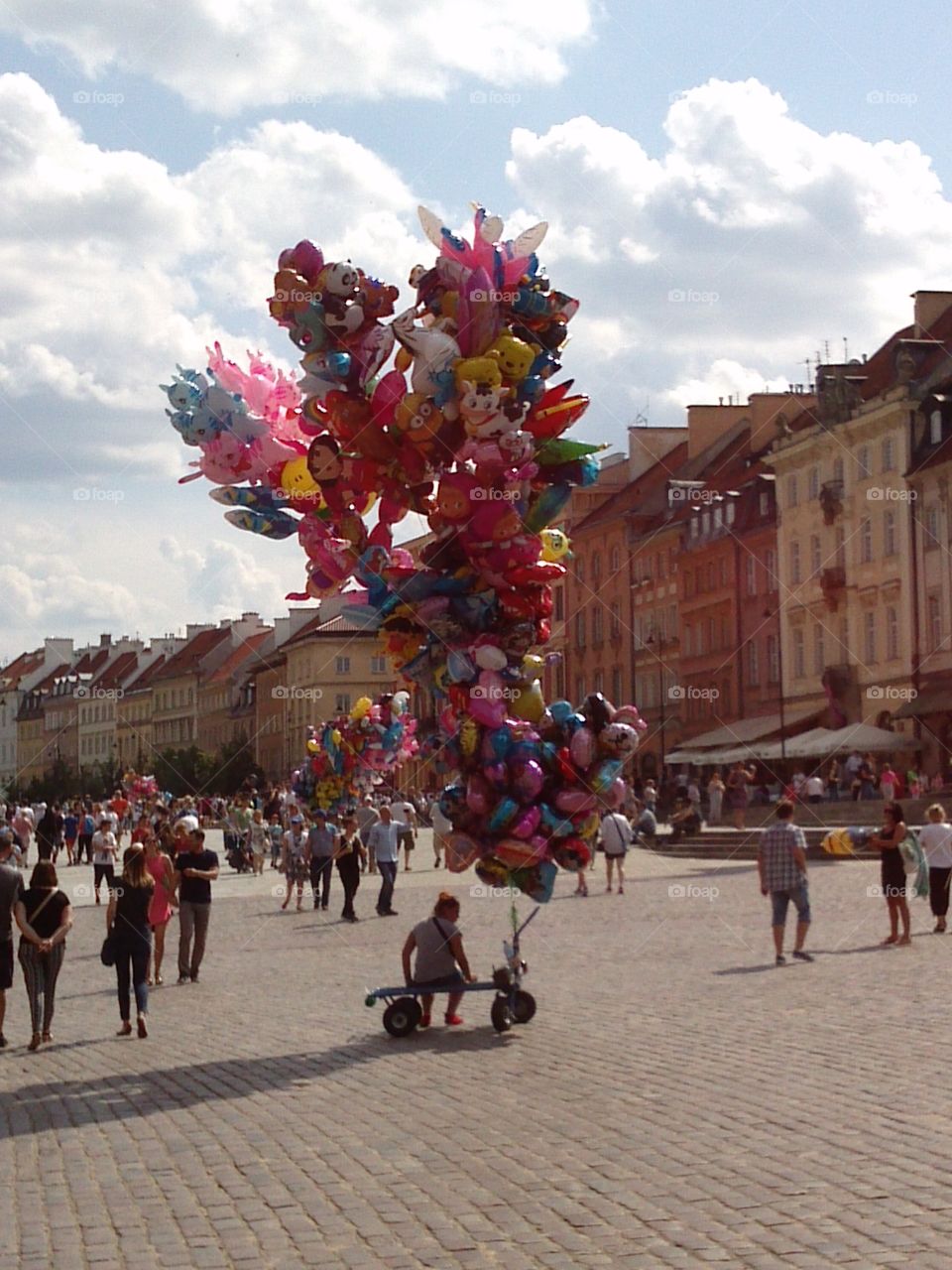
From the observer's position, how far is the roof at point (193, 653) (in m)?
154

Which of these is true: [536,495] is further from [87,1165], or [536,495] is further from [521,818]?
[87,1165]

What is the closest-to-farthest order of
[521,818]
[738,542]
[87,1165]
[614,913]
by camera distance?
[87,1165] → [521,818] → [614,913] → [738,542]

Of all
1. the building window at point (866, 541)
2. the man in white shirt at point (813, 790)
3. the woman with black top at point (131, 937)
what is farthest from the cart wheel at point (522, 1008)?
the building window at point (866, 541)

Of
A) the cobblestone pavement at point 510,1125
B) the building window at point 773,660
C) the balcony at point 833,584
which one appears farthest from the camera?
the building window at point 773,660

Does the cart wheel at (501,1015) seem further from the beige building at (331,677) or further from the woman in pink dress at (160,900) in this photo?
the beige building at (331,677)

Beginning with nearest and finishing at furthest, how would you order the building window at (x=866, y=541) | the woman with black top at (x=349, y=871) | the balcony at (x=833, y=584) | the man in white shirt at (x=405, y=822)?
1. the woman with black top at (x=349, y=871)
2. the man in white shirt at (x=405, y=822)
3. the building window at (x=866, y=541)
4. the balcony at (x=833, y=584)

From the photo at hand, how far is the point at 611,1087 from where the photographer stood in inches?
491

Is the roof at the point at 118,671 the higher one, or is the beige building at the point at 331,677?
the roof at the point at 118,671

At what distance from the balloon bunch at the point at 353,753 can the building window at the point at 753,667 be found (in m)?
33.9

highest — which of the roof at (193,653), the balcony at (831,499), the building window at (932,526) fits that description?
the roof at (193,653)

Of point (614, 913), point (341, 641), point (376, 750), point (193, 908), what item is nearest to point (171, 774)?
point (341, 641)

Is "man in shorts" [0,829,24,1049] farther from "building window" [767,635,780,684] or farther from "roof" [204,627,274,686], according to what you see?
"roof" [204,627,274,686]

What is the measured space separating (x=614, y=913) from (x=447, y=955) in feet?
43.7

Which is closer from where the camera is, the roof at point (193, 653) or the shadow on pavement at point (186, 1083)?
the shadow on pavement at point (186, 1083)
